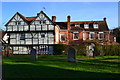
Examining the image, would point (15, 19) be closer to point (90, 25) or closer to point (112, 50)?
point (90, 25)

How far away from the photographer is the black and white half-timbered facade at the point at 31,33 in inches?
1704

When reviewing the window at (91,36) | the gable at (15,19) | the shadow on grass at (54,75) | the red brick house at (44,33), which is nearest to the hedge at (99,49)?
the red brick house at (44,33)

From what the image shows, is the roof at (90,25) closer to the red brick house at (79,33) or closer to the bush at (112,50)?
the red brick house at (79,33)

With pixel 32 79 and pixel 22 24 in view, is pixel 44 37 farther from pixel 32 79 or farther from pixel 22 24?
pixel 32 79

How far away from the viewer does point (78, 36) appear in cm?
4606

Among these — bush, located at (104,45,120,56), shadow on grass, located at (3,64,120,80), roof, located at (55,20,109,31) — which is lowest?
shadow on grass, located at (3,64,120,80)

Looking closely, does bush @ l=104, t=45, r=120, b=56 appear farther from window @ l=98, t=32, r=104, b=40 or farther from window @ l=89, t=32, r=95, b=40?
window @ l=89, t=32, r=95, b=40

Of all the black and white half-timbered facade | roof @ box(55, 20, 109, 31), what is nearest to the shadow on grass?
the black and white half-timbered facade

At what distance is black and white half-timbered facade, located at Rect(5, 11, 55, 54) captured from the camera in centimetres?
4328

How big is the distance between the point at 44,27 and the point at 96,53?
13.9 meters

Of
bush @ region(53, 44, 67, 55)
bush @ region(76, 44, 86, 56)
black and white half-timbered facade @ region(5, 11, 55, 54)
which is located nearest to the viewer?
bush @ region(76, 44, 86, 56)

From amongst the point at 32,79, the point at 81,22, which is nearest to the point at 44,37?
the point at 81,22

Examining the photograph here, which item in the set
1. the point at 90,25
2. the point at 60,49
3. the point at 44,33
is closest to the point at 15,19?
the point at 44,33

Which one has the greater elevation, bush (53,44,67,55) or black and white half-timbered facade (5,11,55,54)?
black and white half-timbered facade (5,11,55,54)
